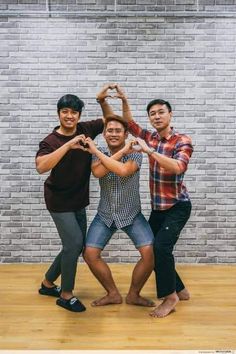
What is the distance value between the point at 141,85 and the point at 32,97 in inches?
41.1

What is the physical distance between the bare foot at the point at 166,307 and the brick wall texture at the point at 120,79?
1289 millimetres

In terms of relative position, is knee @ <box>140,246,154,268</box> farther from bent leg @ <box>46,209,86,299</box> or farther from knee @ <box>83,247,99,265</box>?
bent leg @ <box>46,209,86,299</box>

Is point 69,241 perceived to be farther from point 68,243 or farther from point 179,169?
point 179,169

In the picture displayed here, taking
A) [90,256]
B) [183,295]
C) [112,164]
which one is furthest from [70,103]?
[183,295]

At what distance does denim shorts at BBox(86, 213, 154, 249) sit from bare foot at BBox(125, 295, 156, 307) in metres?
0.41

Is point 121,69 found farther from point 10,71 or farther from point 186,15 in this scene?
point 10,71

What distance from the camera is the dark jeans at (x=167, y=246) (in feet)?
10.7

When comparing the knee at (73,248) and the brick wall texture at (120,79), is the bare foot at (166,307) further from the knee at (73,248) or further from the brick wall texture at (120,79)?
the brick wall texture at (120,79)

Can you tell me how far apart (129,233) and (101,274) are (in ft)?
1.20

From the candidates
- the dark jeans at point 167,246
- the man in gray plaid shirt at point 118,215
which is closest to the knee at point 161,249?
the dark jeans at point 167,246

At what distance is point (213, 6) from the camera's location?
4.37 metres

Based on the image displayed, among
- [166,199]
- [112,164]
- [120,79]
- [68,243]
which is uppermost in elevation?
[120,79]

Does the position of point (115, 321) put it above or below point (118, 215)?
below

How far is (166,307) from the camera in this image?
3.29 metres
